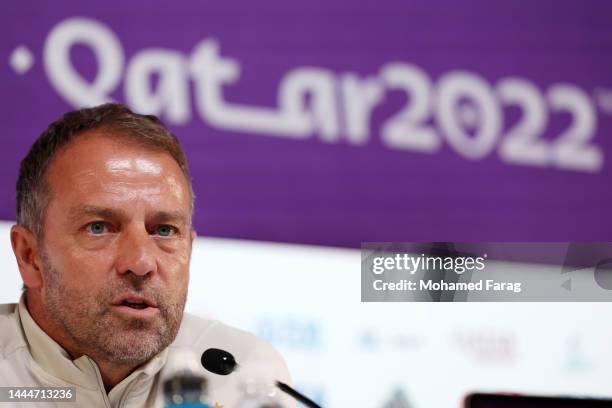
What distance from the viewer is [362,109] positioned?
110 inches

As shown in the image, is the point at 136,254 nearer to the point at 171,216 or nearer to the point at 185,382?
the point at 171,216

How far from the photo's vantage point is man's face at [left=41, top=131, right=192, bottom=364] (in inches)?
94.4

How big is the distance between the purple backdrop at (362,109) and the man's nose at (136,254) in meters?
0.36

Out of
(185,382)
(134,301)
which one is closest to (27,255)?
(134,301)

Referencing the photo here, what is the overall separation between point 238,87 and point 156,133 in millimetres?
334

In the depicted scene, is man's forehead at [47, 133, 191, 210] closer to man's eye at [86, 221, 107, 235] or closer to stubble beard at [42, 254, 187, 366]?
man's eye at [86, 221, 107, 235]

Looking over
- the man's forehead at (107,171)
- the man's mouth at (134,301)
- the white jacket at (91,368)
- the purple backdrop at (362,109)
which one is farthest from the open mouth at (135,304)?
the purple backdrop at (362,109)

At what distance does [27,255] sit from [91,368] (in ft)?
1.21

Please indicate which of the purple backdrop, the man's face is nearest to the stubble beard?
the man's face

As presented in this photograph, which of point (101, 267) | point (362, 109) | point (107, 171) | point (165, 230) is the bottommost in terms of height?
point (101, 267)

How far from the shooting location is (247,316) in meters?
2.71

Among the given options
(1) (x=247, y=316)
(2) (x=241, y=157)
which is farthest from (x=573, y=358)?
(2) (x=241, y=157)

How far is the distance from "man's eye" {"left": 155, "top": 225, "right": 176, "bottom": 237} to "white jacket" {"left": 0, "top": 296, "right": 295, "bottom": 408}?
1.01ft

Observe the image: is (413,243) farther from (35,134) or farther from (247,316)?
(35,134)
